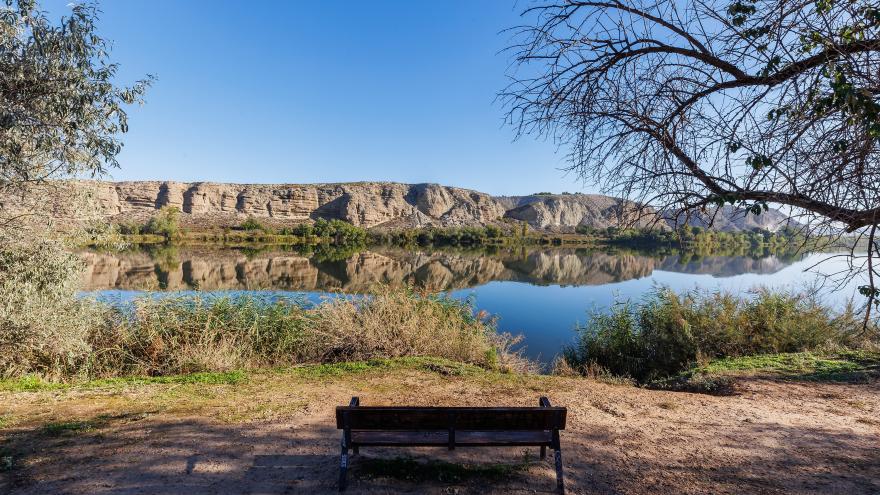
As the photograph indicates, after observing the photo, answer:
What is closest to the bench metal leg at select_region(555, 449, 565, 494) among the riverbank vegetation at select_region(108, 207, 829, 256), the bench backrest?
the bench backrest

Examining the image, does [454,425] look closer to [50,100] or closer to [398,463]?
[398,463]

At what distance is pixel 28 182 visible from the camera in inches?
231

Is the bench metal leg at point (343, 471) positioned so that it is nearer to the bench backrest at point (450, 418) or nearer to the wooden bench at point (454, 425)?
the wooden bench at point (454, 425)

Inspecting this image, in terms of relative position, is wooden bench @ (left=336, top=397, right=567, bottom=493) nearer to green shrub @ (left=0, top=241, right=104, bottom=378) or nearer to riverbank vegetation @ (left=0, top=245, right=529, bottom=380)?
riverbank vegetation @ (left=0, top=245, right=529, bottom=380)

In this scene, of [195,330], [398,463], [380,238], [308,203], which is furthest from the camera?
[308,203]

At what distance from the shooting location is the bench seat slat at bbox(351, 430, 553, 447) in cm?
333

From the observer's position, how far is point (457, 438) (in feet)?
11.1

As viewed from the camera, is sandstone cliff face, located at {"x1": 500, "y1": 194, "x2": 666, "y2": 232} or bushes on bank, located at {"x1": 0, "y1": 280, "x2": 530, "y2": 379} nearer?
bushes on bank, located at {"x1": 0, "y1": 280, "x2": 530, "y2": 379}

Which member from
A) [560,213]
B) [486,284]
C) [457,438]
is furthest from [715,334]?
[560,213]

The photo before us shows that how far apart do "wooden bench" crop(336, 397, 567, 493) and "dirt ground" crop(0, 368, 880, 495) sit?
1.04ft

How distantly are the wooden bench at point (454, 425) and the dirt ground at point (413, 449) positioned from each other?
32cm

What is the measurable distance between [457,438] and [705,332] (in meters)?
7.73

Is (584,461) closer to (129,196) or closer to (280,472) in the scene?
(280,472)

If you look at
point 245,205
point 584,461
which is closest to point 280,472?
point 584,461
